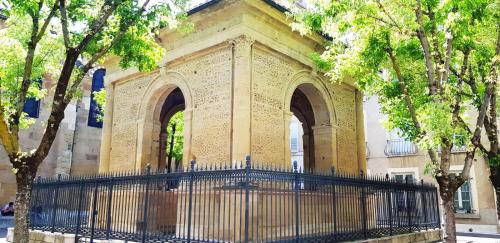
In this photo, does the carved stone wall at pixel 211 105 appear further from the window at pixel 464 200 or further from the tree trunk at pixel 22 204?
the window at pixel 464 200

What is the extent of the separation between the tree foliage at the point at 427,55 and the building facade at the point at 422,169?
288 inches

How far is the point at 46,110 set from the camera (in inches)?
881

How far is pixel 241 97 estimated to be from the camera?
10555 millimetres

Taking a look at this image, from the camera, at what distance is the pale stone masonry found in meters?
10.8

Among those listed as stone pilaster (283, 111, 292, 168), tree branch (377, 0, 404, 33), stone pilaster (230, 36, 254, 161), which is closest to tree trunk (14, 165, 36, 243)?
stone pilaster (230, 36, 254, 161)

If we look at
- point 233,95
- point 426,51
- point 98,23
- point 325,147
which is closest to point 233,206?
point 233,95

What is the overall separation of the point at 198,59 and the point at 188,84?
792 millimetres

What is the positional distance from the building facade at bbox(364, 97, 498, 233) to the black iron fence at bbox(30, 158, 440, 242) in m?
6.61

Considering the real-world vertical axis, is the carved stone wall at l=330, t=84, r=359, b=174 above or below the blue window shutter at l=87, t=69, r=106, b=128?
below

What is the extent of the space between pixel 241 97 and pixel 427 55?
4544 millimetres

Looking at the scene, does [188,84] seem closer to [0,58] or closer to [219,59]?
[219,59]

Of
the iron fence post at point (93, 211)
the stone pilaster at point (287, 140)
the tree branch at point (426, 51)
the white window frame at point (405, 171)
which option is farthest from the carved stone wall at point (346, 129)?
the white window frame at point (405, 171)

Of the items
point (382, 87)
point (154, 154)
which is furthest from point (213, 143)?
point (382, 87)

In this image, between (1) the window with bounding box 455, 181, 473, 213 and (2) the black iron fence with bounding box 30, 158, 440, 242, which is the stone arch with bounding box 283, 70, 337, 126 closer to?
(2) the black iron fence with bounding box 30, 158, 440, 242
